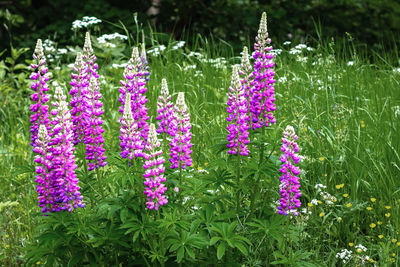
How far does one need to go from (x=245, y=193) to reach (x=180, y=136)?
28.5 inches

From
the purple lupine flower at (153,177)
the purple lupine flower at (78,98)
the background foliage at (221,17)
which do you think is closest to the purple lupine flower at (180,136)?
the purple lupine flower at (153,177)

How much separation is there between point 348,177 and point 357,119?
61cm

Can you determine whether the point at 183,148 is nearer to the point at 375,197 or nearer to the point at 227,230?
the point at 227,230

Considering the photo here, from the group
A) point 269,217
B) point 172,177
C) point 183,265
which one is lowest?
point 183,265

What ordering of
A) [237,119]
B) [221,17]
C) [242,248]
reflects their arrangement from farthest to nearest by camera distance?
[221,17]
[237,119]
[242,248]

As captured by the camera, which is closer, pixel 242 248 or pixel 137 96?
pixel 242 248

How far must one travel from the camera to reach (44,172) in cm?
253

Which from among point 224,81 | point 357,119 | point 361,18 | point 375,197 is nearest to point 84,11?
point 224,81

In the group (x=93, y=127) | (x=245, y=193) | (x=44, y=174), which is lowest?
(x=245, y=193)

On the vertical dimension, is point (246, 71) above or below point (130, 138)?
above

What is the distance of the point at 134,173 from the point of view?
8.46 feet

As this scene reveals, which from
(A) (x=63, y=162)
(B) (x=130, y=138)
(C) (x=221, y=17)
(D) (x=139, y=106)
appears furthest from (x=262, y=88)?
(C) (x=221, y=17)

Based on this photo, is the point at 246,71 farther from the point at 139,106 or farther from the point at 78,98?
the point at 78,98

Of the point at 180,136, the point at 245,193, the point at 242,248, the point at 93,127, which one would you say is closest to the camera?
the point at 242,248
